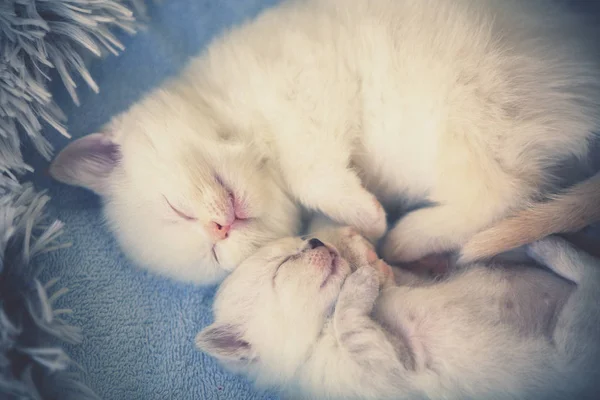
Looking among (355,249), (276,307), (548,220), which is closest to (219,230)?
(276,307)

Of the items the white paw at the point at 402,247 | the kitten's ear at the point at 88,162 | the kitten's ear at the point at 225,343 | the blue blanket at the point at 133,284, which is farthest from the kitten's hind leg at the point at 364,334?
the kitten's ear at the point at 88,162

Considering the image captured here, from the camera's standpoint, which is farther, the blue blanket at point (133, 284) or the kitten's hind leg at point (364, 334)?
the blue blanket at point (133, 284)

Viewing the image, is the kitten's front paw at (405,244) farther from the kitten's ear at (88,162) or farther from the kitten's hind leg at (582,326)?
the kitten's ear at (88,162)

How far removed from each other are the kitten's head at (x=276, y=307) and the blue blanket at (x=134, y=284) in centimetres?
14

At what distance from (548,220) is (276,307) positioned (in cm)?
59

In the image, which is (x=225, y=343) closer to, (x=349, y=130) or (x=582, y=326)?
(x=349, y=130)

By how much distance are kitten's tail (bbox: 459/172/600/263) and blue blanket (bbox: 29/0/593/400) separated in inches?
26.0

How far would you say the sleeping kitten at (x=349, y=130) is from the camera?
0.97 m

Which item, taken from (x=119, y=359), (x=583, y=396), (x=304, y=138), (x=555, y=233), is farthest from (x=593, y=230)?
(x=119, y=359)

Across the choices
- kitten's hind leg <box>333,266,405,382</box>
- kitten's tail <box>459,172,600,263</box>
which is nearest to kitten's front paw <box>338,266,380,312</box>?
kitten's hind leg <box>333,266,405,382</box>

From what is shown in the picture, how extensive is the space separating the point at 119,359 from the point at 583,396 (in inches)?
38.1

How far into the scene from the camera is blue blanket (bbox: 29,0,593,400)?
109 centimetres

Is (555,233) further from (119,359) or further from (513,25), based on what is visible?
(119,359)

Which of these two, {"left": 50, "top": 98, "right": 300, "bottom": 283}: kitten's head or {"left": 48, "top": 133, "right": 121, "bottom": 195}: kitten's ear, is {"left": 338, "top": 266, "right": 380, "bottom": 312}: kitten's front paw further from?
{"left": 48, "top": 133, "right": 121, "bottom": 195}: kitten's ear
